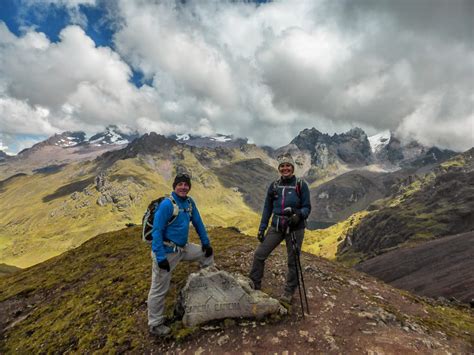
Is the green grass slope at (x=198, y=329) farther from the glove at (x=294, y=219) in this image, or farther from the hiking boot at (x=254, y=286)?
the glove at (x=294, y=219)

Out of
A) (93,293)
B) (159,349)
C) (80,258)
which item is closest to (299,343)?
(159,349)

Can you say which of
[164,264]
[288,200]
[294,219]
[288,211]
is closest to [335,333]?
[294,219]

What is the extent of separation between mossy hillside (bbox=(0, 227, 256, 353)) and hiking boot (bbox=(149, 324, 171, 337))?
0.32 meters

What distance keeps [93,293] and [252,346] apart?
1074cm

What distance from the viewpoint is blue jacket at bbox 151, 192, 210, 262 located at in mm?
11570

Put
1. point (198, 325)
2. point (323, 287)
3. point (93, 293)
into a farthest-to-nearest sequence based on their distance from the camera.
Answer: point (93, 293), point (323, 287), point (198, 325)

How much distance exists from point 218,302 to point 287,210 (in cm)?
456

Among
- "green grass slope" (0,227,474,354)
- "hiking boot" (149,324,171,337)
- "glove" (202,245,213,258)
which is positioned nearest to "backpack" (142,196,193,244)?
"glove" (202,245,213,258)

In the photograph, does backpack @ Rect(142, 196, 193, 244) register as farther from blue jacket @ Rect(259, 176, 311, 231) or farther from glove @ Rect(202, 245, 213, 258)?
blue jacket @ Rect(259, 176, 311, 231)

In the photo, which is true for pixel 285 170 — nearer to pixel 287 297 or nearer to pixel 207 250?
pixel 207 250

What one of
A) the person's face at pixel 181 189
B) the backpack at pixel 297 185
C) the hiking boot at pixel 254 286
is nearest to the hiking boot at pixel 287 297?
the hiking boot at pixel 254 286

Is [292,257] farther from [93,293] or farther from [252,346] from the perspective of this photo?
[93,293]

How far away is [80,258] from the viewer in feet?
91.5

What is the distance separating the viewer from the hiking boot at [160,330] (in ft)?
39.0
